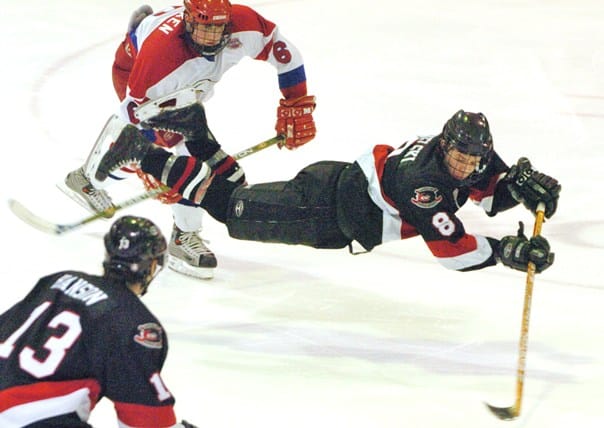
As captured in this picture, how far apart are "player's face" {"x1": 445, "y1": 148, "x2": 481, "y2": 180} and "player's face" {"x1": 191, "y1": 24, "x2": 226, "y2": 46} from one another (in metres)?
1.08

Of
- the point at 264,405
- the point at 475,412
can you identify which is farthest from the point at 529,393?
the point at 264,405

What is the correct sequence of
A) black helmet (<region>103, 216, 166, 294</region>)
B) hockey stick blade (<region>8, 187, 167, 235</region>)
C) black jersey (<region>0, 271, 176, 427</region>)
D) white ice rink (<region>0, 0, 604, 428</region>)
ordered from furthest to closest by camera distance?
hockey stick blade (<region>8, 187, 167, 235</region>) → white ice rink (<region>0, 0, 604, 428</region>) → black helmet (<region>103, 216, 166, 294</region>) → black jersey (<region>0, 271, 176, 427</region>)

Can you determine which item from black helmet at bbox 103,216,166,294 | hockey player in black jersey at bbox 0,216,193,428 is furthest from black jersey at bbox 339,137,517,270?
hockey player in black jersey at bbox 0,216,193,428

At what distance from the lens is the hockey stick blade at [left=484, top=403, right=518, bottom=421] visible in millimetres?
3435

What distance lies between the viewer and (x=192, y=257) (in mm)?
4539

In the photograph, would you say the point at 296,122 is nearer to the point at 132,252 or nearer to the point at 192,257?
the point at 192,257

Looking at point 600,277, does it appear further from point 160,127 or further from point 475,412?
point 160,127

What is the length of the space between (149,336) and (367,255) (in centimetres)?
225

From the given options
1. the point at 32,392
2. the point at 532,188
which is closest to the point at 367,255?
the point at 532,188

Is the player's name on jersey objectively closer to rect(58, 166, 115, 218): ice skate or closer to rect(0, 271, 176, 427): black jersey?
rect(0, 271, 176, 427): black jersey

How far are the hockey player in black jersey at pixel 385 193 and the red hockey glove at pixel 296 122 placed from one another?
0.39 meters

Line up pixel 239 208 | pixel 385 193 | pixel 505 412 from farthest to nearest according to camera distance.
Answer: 1. pixel 239 208
2. pixel 385 193
3. pixel 505 412

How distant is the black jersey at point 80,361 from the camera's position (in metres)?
2.50

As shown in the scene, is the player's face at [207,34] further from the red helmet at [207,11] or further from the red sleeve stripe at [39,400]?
the red sleeve stripe at [39,400]
